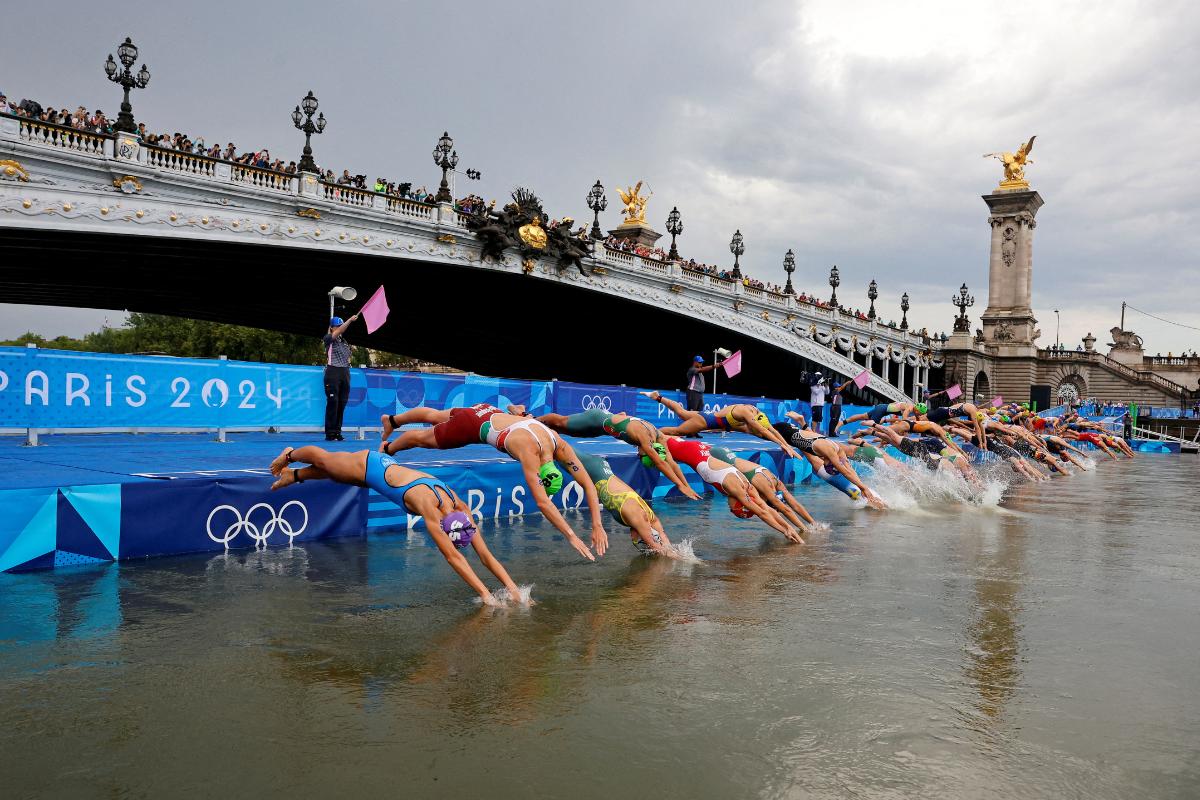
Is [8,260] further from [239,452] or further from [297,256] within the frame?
[239,452]

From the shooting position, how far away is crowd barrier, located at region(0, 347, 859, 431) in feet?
42.8

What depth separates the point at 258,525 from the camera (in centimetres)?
1015

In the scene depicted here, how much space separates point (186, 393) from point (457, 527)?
9735mm

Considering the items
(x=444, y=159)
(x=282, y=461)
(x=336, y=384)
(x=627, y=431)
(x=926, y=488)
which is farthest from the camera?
(x=444, y=159)

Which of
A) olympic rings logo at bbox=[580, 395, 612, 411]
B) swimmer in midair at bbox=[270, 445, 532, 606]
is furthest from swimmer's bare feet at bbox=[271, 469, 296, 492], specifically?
olympic rings logo at bbox=[580, 395, 612, 411]

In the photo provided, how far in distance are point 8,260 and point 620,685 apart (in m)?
36.0

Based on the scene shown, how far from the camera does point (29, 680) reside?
5.26 meters

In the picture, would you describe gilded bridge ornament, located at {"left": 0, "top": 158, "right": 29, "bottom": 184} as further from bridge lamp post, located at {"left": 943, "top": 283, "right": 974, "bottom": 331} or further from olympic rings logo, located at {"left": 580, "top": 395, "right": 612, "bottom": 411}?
bridge lamp post, located at {"left": 943, "top": 283, "right": 974, "bottom": 331}

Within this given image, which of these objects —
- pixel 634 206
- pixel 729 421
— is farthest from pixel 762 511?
pixel 634 206

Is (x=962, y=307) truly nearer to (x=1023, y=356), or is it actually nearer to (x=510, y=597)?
(x=1023, y=356)

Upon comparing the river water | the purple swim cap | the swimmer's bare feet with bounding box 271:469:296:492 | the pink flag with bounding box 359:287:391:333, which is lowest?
the river water

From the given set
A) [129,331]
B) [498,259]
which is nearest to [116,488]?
[498,259]

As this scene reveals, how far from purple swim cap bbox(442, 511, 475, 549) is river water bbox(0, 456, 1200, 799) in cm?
60

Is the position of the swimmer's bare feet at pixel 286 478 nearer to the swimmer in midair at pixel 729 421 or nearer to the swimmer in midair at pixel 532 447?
the swimmer in midair at pixel 532 447
